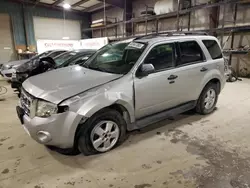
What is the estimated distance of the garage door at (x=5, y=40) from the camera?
11312 mm

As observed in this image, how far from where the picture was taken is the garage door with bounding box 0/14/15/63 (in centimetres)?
1131

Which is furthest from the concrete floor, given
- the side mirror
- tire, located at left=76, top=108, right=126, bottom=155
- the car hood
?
the side mirror

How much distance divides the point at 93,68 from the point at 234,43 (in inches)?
278

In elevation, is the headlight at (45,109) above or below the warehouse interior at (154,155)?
above

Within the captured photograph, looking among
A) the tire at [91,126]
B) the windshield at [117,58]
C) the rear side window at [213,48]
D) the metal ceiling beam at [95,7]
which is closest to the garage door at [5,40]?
the metal ceiling beam at [95,7]

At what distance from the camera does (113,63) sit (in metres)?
2.86

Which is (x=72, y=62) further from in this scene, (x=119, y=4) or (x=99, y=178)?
(x=119, y=4)

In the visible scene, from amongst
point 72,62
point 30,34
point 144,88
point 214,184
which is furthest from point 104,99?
point 30,34

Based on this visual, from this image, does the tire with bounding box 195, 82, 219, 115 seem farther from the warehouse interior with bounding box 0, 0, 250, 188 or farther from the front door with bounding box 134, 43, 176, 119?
the front door with bounding box 134, 43, 176, 119

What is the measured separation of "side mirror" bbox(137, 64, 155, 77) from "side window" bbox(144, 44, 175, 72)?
0.52ft

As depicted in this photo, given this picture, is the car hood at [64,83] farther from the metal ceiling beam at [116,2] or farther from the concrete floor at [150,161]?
the metal ceiling beam at [116,2]

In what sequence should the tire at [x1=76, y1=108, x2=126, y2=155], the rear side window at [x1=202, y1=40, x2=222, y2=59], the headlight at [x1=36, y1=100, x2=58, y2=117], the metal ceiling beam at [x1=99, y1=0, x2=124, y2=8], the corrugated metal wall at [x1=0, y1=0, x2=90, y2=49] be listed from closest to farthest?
the headlight at [x1=36, y1=100, x2=58, y2=117], the tire at [x1=76, y1=108, x2=126, y2=155], the rear side window at [x1=202, y1=40, x2=222, y2=59], the metal ceiling beam at [x1=99, y1=0, x2=124, y2=8], the corrugated metal wall at [x1=0, y1=0, x2=90, y2=49]

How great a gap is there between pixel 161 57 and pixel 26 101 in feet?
6.28

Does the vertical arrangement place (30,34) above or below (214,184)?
above
